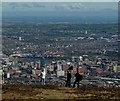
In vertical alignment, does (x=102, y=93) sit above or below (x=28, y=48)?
above

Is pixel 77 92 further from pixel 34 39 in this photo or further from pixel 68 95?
pixel 34 39

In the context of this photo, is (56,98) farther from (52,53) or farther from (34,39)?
(34,39)

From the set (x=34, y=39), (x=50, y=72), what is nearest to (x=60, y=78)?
(x=50, y=72)

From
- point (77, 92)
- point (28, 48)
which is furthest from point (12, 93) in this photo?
point (28, 48)

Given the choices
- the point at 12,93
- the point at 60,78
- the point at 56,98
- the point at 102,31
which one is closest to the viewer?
the point at 56,98

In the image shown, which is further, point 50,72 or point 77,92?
point 50,72

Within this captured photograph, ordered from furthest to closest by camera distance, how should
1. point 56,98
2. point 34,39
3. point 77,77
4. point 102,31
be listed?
point 102,31
point 34,39
point 77,77
point 56,98
